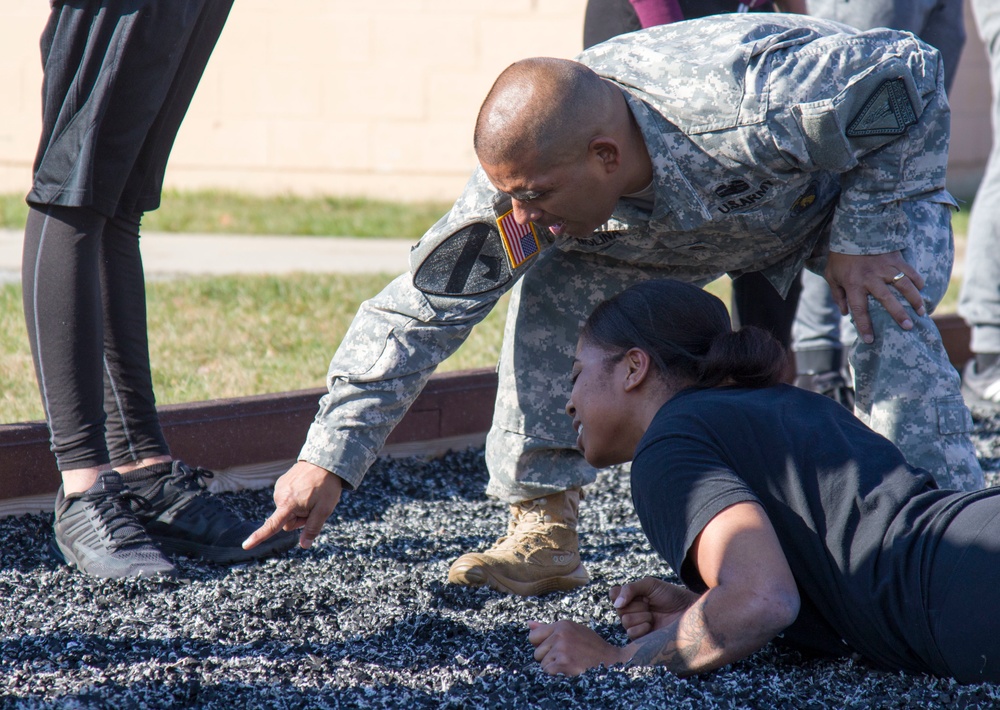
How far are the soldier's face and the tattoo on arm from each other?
895mm

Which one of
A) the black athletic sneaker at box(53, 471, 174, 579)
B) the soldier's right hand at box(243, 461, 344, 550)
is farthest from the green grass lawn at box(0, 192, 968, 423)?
the soldier's right hand at box(243, 461, 344, 550)

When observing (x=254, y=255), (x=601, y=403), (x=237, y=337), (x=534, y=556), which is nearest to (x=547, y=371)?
(x=534, y=556)

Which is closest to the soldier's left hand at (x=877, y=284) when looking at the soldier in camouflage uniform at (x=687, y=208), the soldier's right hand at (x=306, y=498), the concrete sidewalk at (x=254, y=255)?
the soldier in camouflage uniform at (x=687, y=208)

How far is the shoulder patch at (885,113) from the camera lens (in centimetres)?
249

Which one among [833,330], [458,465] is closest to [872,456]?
[458,465]

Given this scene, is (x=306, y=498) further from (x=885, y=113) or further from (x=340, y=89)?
(x=340, y=89)

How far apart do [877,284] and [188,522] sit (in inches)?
66.8

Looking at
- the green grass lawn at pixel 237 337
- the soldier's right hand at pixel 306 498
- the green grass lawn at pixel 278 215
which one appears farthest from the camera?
the green grass lawn at pixel 278 215

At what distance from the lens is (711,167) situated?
254 cm

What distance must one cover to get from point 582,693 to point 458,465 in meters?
1.82

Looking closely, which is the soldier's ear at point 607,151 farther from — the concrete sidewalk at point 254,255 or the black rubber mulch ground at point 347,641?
the concrete sidewalk at point 254,255

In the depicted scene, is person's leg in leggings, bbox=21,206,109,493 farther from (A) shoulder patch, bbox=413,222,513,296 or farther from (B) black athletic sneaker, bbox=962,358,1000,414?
(B) black athletic sneaker, bbox=962,358,1000,414

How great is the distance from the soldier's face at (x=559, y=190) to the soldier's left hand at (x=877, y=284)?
1.87ft

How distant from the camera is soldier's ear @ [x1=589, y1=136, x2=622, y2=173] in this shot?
240cm
